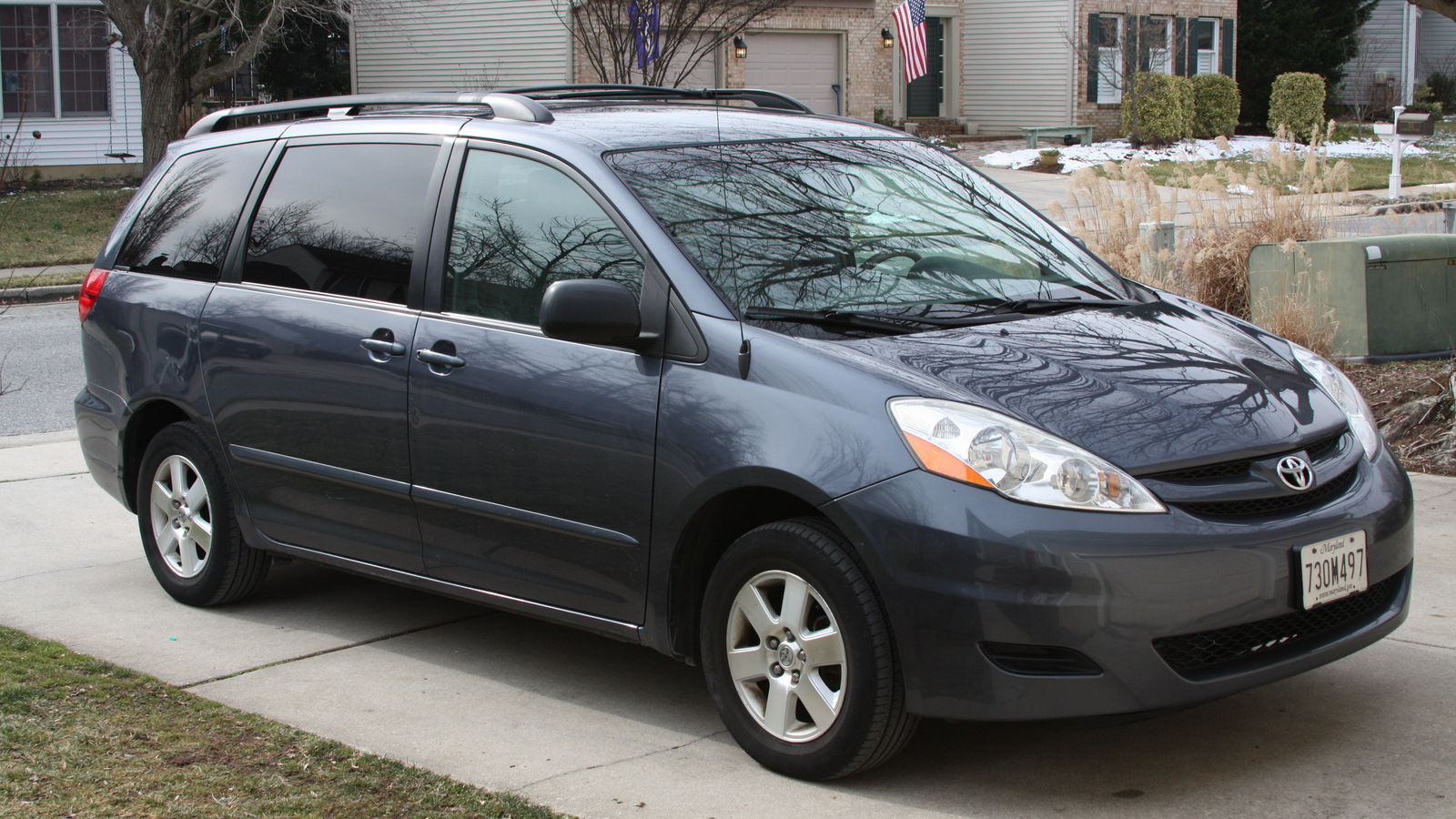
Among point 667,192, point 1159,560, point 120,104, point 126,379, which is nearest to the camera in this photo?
point 1159,560

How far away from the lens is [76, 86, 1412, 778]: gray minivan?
3.57 m

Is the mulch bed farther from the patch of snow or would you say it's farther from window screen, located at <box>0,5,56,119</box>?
window screen, located at <box>0,5,56,119</box>

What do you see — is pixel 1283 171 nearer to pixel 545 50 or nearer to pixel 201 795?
pixel 201 795

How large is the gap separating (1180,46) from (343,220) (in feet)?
108

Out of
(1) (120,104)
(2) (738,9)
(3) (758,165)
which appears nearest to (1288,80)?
(2) (738,9)

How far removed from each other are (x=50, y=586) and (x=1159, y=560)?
4.46 meters

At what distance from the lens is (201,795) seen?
3.77m

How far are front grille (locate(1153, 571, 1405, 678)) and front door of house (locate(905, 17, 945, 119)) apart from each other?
1225 inches

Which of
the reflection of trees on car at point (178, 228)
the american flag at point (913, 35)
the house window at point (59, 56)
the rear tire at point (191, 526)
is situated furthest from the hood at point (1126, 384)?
the house window at point (59, 56)

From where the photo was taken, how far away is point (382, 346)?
15.6 feet

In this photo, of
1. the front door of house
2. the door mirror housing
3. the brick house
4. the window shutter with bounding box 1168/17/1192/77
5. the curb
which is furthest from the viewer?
the window shutter with bounding box 1168/17/1192/77

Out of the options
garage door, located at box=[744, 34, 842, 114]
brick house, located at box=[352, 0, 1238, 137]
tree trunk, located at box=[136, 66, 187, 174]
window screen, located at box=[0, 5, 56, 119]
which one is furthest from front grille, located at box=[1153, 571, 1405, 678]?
window screen, located at box=[0, 5, 56, 119]

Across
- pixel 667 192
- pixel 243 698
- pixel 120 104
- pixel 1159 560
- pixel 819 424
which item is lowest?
pixel 243 698

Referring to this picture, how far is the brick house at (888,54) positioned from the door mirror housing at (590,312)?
24466 millimetres
